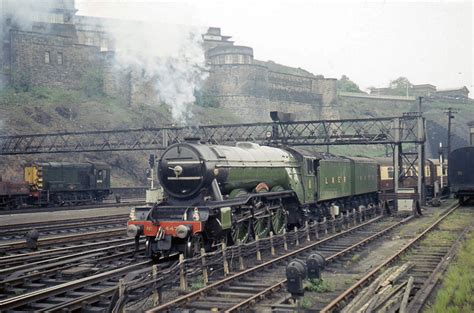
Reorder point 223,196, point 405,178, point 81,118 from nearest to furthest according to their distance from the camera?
1. point 223,196
2. point 405,178
3. point 81,118

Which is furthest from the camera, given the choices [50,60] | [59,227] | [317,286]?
[50,60]

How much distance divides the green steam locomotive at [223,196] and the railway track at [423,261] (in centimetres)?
385

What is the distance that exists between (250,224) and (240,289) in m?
4.41

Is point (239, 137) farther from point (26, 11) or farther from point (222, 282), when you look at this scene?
point (26, 11)

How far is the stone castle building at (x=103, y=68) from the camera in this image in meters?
61.5

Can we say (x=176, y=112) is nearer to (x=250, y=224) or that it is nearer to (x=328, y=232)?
(x=328, y=232)

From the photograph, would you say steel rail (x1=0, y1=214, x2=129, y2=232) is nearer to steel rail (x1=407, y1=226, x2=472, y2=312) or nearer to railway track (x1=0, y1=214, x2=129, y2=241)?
railway track (x1=0, y1=214, x2=129, y2=241)

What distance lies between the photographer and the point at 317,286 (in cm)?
1080

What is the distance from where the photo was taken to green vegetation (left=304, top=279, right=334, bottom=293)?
1072 cm

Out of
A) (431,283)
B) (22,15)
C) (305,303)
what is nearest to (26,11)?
(22,15)

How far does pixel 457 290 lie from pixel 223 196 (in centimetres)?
676

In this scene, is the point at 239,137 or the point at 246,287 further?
the point at 239,137

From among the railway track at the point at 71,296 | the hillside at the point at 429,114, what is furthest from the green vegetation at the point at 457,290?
the hillside at the point at 429,114

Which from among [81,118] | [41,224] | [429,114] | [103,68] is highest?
[103,68]
